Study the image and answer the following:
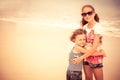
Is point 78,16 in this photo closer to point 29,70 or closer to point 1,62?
point 29,70

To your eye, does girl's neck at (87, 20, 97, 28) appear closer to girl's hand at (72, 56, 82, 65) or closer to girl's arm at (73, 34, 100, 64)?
girl's arm at (73, 34, 100, 64)

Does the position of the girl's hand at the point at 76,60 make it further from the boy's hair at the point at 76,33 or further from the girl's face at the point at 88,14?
the girl's face at the point at 88,14

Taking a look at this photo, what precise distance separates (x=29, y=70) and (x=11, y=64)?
0.19 metres

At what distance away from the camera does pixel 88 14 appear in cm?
227

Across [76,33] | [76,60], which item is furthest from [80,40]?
[76,60]

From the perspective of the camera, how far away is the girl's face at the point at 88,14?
89.3 inches

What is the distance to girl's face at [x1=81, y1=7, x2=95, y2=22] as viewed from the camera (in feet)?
7.44

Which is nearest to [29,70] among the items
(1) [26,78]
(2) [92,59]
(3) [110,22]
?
(1) [26,78]

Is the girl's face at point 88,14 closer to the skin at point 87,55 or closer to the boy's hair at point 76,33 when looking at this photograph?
the skin at point 87,55

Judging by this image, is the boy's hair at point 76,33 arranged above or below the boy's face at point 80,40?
above

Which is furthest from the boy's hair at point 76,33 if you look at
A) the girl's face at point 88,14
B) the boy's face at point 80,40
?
the girl's face at point 88,14

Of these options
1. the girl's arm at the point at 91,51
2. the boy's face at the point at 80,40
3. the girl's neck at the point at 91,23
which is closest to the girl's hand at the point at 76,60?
the girl's arm at the point at 91,51

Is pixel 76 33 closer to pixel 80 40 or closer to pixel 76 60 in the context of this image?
pixel 80 40

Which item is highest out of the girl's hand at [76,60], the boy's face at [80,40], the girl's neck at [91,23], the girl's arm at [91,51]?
the girl's neck at [91,23]
